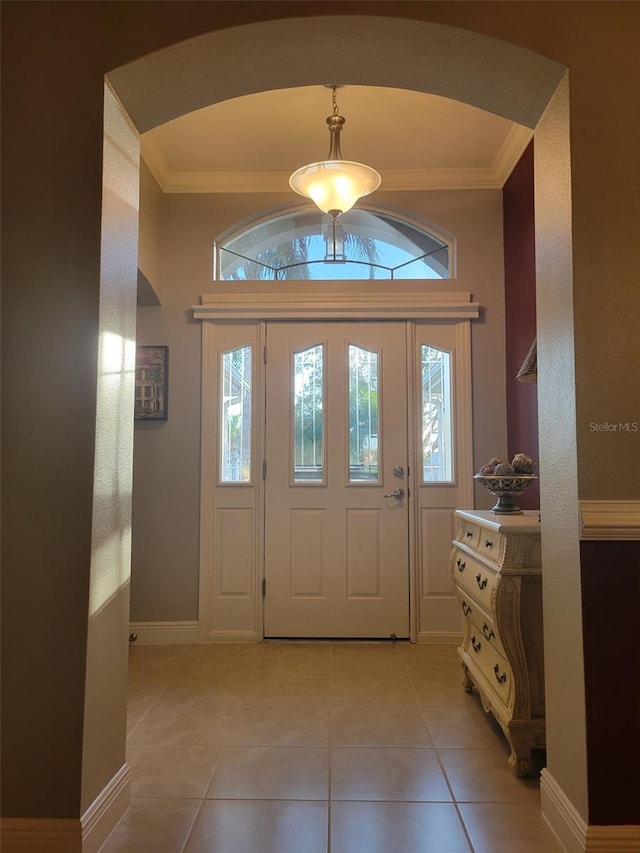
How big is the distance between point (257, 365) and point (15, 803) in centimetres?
254

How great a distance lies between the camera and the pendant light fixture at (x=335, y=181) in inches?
99.8

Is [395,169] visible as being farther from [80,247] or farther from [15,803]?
[15,803]

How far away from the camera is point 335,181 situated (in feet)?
8.43

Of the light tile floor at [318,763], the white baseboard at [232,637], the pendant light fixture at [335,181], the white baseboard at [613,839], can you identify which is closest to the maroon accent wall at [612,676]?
the white baseboard at [613,839]

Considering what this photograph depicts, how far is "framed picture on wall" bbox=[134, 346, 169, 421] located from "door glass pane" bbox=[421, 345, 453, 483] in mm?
1671

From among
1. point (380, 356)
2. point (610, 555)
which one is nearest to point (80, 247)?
point (610, 555)

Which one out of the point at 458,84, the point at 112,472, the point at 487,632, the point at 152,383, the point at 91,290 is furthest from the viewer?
the point at 152,383

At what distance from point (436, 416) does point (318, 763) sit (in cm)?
216

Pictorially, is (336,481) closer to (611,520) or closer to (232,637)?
(232,637)

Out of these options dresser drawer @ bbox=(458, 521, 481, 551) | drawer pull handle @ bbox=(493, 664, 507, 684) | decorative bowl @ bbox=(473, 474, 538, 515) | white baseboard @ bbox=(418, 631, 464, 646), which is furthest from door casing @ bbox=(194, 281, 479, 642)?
drawer pull handle @ bbox=(493, 664, 507, 684)

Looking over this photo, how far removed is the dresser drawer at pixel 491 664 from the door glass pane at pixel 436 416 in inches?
45.8

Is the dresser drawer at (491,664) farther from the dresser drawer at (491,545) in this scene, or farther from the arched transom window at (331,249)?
the arched transom window at (331,249)

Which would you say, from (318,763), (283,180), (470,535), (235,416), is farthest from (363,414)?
(318,763)

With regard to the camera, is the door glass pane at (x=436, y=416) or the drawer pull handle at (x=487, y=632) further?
the door glass pane at (x=436, y=416)
